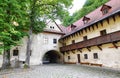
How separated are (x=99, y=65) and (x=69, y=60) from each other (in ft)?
28.4

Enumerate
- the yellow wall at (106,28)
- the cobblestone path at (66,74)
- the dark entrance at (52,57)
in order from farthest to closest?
the dark entrance at (52,57) → the yellow wall at (106,28) → the cobblestone path at (66,74)

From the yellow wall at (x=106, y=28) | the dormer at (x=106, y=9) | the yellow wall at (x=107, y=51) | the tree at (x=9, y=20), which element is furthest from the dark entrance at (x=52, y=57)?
the dormer at (x=106, y=9)

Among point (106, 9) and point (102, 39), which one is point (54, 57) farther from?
point (106, 9)

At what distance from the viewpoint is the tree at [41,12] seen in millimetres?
18141

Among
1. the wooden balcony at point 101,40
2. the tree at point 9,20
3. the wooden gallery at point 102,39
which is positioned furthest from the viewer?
the wooden gallery at point 102,39

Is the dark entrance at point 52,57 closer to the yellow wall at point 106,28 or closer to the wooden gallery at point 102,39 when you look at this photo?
the wooden gallery at point 102,39

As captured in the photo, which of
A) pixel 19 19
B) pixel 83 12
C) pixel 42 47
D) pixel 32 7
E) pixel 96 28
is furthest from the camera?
pixel 83 12

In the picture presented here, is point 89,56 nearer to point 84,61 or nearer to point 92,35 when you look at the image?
point 84,61

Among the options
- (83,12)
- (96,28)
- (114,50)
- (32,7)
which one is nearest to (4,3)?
(32,7)

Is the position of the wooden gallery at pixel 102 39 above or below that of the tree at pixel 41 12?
below

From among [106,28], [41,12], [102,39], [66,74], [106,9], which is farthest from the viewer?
[41,12]

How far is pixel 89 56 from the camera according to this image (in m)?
18.3

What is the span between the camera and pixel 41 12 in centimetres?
1930

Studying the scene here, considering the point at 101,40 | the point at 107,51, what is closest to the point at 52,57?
the point at 107,51
